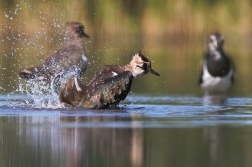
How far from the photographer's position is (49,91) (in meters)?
10.9

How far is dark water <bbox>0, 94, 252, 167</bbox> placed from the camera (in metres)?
6.64

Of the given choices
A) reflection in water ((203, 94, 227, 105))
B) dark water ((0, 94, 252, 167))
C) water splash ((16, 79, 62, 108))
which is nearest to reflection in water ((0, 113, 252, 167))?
dark water ((0, 94, 252, 167))

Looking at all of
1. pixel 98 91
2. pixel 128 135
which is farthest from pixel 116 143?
pixel 98 91

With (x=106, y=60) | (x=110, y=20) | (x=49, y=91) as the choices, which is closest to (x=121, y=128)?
(x=49, y=91)

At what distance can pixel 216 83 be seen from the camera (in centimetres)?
1423

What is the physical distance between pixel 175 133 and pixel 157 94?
4.05m

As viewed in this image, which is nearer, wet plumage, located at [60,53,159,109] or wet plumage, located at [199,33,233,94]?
wet plumage, located at [60,53,159,109]

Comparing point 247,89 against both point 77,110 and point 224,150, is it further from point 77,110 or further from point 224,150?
point 224,150

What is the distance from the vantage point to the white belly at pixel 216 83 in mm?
14105

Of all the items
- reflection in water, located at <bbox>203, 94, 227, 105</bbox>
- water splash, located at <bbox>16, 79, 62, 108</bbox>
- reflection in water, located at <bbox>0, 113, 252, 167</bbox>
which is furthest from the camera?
reflection in water, located at <bbox>203, 94, 227, 105</bbox>

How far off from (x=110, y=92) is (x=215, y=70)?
4733mm

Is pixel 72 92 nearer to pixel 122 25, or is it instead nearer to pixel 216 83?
pixel 216 83

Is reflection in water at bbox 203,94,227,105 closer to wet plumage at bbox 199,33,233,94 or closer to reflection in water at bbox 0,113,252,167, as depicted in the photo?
wet plumage at bbox 199,33,233,94

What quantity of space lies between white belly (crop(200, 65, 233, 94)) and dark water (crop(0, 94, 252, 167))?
3479 mm
